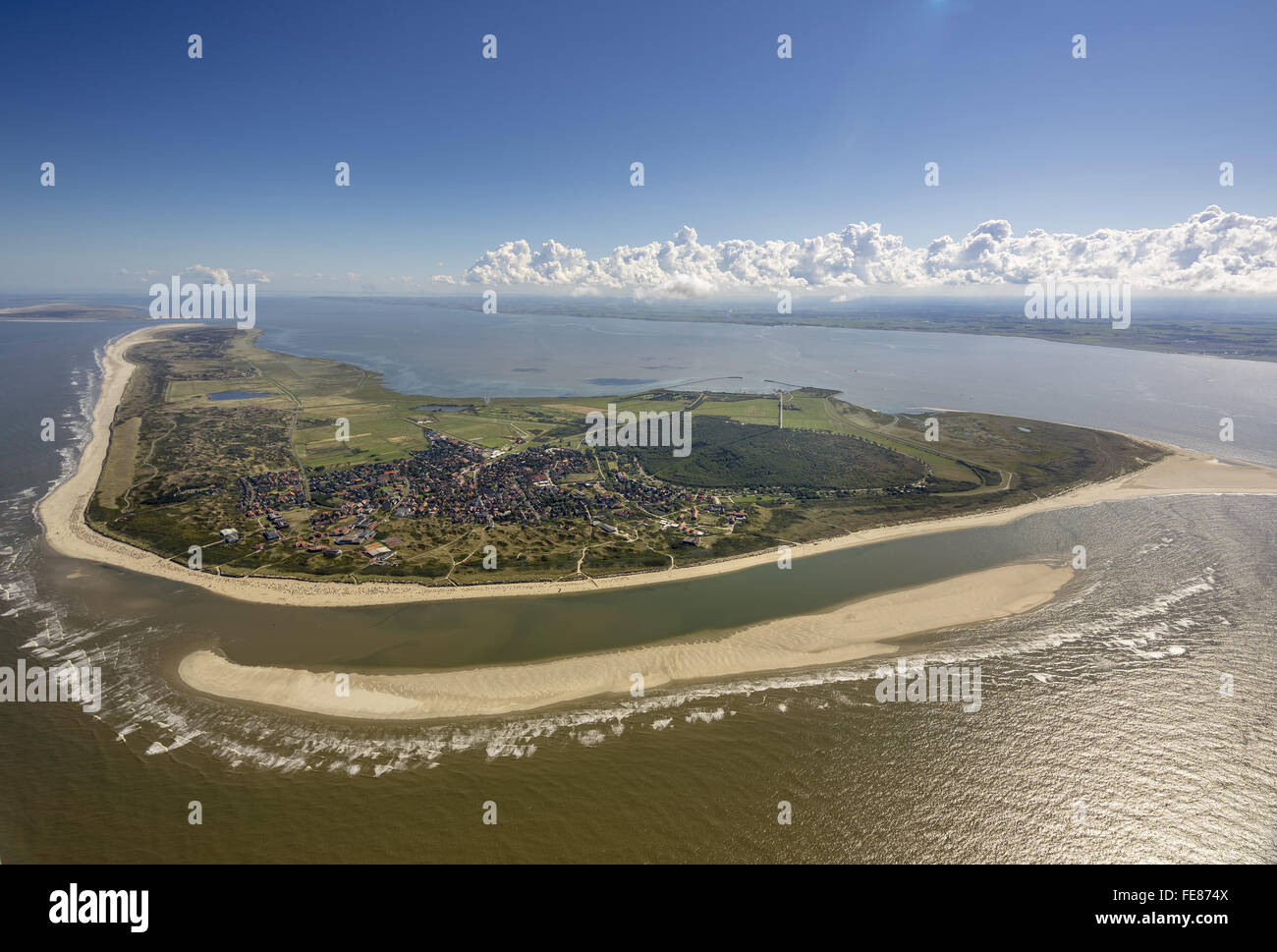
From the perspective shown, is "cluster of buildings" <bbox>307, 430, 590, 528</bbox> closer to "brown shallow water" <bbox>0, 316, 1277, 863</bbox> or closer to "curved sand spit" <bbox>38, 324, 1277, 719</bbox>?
"curved sand spit" <bbox>38, 324, 1277, 719</bbox>

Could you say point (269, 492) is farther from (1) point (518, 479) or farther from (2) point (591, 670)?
(2) point (591, 670)

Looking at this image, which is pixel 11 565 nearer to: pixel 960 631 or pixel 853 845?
pixel 853 845

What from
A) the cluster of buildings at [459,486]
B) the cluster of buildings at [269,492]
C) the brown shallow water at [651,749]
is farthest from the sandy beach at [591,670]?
the cluster of buildings at [269,492]

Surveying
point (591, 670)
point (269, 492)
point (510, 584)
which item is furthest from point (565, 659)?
point (269, 492)

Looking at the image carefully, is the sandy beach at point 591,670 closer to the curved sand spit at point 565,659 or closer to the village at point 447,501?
the curved sand spit at point 565,659

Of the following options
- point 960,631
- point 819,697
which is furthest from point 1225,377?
point 819,697

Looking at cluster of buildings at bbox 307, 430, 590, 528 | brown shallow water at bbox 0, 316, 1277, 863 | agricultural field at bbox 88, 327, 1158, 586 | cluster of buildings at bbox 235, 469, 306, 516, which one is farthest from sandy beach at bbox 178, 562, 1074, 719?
cluster of buildings at bbox 235, 469, 306, 516

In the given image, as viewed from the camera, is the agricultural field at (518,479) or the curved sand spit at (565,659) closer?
the curved sand spit at (565,659)

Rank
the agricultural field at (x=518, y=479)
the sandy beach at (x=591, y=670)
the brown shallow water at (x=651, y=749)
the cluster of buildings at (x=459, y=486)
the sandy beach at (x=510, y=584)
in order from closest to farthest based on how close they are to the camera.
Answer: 1. the brown shallow water at (x=651, y=749)
2. the sandy beach at (x=591, y=670)
3. the sandy beach at (x=510, y=584)
4. the agricultural field at (x=518, y=479)
5. the cluster of buildings at (x=459, y=486)
